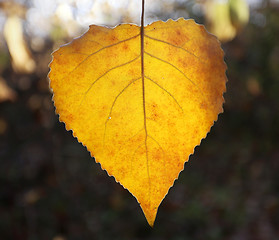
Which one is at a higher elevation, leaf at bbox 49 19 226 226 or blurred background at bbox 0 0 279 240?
leaf at bbox 49 19 226 226

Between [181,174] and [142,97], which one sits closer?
[142,97]

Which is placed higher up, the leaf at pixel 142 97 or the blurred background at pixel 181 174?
the leaf at pixel 142 97

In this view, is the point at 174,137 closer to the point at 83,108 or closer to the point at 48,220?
the point at 83,108

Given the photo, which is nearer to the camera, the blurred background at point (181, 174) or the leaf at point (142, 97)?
the leaf at point (142, 97)

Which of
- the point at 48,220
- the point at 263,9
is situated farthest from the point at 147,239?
the point at 263,9
